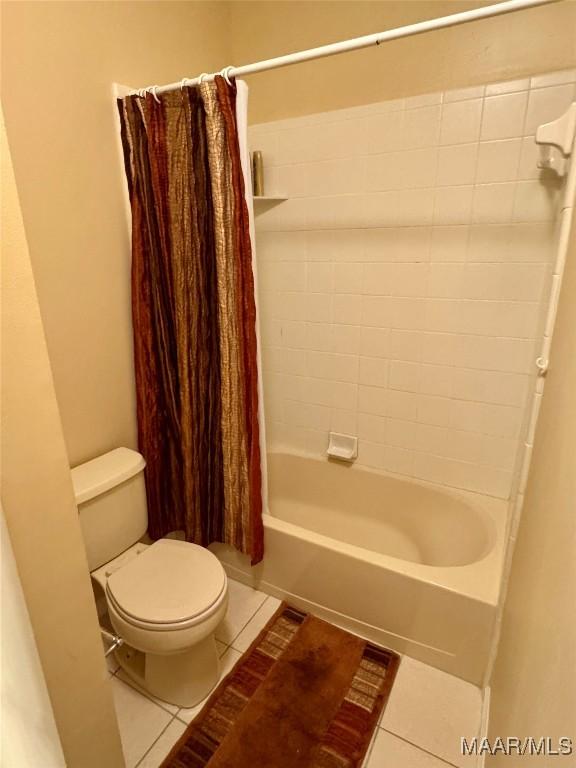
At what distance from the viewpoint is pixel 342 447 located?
218cm

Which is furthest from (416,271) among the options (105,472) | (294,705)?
(294,705)

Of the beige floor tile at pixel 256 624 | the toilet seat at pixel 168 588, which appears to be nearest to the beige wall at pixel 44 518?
the toilet seat at pixel 168 588

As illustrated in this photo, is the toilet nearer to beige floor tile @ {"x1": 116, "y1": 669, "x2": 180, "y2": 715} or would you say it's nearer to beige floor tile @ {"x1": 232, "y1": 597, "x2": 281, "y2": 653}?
beige floor tile @ {"x1": 116, "y1": 669, "x2": 180, "y2": 715}

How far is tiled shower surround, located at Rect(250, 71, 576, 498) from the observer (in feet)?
5.16

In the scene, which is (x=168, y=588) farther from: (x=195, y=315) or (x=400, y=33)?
(x=400, y=33)

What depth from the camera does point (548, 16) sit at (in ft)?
4.66

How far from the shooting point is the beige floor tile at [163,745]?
1257 mm

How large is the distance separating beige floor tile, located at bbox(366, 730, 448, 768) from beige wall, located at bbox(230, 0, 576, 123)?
7.40 ft

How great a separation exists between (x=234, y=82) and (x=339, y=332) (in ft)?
3.56

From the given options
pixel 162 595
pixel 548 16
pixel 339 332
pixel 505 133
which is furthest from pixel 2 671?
pixel 548 16

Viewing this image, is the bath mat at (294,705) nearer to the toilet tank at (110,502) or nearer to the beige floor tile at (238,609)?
the beige floor tile at (238,609)

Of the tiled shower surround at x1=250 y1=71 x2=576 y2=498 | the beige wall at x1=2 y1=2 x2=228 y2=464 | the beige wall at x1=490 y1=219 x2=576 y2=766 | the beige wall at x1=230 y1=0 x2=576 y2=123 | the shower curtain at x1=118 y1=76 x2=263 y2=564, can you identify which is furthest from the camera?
the tiled shower surround at x1=250 y1=71 x2=576 y2=498

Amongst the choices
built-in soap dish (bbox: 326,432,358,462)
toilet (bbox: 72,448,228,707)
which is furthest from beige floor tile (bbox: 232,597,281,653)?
built-in soap dish (bbox: 326,432,358,462)

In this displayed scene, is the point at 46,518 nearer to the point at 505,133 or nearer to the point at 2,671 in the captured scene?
the point at 2,671
